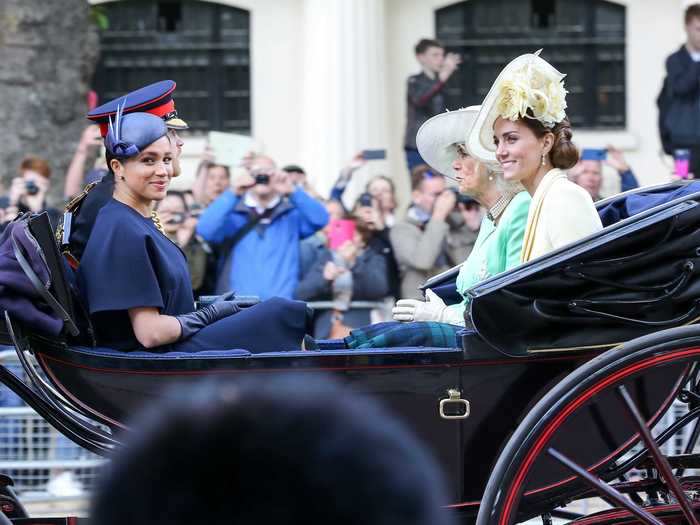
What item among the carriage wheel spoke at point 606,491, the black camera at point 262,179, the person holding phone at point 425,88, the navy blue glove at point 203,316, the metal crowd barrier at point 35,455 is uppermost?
the person holding phone at point 425,88

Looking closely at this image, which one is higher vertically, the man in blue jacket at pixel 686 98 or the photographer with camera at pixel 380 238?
the man in blue jacket at pixel 686 98

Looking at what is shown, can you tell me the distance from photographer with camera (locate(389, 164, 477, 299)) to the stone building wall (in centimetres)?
275

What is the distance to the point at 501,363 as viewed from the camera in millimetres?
3678

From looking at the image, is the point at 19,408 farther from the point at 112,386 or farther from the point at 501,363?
the point at 501,363

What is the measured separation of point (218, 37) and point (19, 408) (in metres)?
8.05

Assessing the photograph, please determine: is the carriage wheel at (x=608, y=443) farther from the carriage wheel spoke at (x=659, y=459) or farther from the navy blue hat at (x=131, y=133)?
the navy blue hat at (x=131, y=133)

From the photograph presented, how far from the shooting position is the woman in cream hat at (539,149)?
4.01m

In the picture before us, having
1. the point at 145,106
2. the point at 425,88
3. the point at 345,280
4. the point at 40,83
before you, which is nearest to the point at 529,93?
the point at 145,106

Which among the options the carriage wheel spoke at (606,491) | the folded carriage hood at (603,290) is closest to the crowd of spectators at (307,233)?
the folded carriage hood at (603,290)

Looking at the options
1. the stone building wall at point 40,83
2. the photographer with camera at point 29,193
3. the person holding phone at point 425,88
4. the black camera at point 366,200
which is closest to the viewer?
the photographer with camera at point 29,193

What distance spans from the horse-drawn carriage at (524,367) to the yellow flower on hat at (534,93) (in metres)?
0.60

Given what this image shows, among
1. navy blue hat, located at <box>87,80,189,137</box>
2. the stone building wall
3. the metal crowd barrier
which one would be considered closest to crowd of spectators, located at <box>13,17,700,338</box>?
the stone building wall

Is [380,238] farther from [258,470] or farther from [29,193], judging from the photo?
[258,470]

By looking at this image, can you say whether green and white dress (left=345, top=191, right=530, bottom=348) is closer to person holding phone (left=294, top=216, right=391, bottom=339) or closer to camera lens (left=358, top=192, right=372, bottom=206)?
person holding phone (left=294, top=216, right=391, bottom=339)
